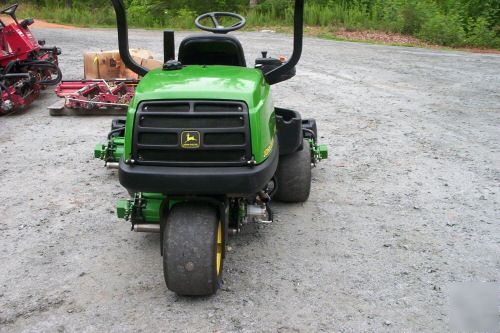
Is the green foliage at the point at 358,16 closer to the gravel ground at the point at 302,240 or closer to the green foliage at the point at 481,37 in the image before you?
the green foliage at the point at 481,37

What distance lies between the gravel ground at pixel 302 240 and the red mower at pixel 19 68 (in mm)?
319

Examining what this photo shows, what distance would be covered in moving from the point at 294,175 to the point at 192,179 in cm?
173

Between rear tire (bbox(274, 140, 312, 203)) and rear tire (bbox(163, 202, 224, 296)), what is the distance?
1449 millimetres

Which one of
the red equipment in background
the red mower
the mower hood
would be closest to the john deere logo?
the mower hood

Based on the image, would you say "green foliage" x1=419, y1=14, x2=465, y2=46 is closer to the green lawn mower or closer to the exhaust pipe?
the green lawn mower

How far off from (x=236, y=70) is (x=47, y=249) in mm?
1994

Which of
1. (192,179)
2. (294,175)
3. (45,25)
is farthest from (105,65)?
(45,25)

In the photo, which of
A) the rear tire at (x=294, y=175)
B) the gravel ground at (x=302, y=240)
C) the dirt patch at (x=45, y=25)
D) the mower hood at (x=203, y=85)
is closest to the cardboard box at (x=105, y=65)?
the gravel ground at (x=302, y=240)

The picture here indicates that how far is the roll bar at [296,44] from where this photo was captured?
13.6ft

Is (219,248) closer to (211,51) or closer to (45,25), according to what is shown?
(211,51)

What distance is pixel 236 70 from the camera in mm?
4129

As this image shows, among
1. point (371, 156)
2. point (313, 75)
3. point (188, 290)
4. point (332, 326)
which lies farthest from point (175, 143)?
point (313, 75)

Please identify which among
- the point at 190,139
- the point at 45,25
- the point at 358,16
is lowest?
the point at 45,25

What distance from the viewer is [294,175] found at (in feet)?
16.2
